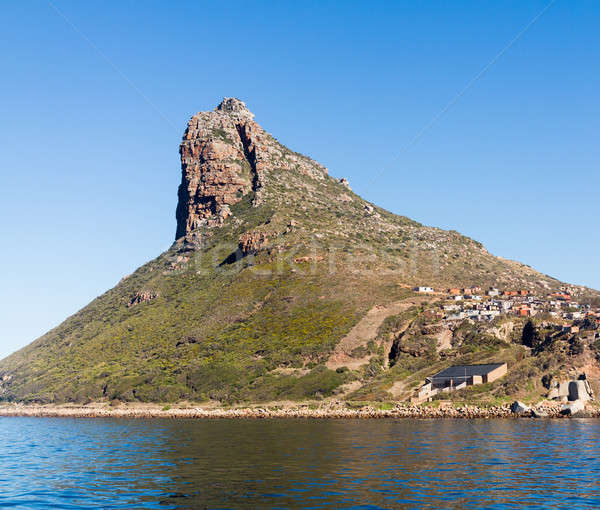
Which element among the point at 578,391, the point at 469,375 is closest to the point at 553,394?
the point at 578,391

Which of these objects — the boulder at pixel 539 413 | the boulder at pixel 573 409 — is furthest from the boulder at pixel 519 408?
the boulder at pixel 573 409

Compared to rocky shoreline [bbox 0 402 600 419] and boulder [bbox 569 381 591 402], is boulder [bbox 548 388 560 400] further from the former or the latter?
rocky shoreline [bbox 0 402 600 419]

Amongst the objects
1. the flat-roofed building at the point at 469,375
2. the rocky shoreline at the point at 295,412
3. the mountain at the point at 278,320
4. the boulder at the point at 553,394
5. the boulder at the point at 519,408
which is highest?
the mountain at the point at 278,320

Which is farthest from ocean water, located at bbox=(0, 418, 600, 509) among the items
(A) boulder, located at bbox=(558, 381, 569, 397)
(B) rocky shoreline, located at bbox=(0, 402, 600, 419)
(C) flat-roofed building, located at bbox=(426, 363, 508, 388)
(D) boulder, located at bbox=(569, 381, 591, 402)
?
(C) flat-roofed building, located at bbox=(426, 363, 508, 388)

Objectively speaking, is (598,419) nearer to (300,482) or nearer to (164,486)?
(300,482)

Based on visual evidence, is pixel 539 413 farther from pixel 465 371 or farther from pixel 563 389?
pixel 465 371

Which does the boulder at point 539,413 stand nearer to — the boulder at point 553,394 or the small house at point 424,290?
the boulder at point 553,394

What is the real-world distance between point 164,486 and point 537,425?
46.7 m

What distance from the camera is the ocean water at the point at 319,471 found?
26.7 m

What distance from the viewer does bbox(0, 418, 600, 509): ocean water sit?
26672mm

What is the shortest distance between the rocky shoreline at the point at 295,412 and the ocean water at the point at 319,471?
21.5 m

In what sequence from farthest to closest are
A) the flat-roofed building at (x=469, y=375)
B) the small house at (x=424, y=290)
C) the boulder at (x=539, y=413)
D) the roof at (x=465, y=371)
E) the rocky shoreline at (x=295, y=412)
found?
the small house at (x=424, y=290), the roof at (x=465, y=371), the flat-roofed building at (x=469, y=375), the rocky shoreline at (x=295, y=412), the boulder at (x=539, y=413)

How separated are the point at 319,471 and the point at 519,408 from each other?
54219 mm

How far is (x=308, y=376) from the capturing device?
113125 millimetres
